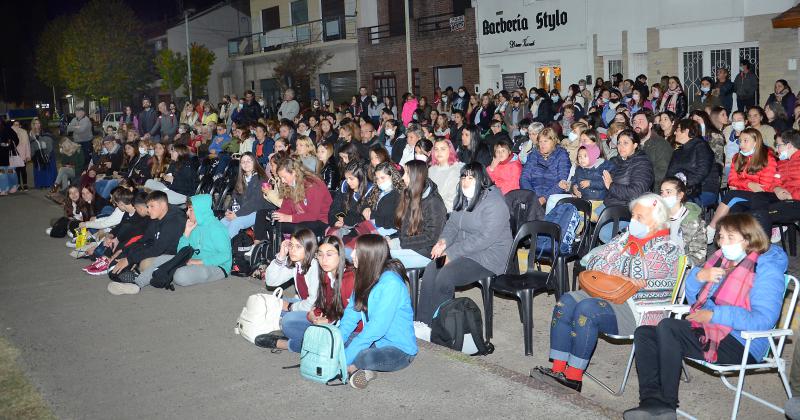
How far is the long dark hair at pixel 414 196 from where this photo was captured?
7.68 meters

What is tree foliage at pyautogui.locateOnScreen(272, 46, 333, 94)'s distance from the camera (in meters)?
37.4

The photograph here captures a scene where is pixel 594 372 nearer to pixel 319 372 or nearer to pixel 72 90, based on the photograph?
pixel 319 372

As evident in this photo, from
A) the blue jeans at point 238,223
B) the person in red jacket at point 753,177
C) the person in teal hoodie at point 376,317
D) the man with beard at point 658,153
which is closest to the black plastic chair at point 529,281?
the person in teal hoodie at point 376,317

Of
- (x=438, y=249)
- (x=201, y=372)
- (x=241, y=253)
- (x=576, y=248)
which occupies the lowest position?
(x=201, y=372)

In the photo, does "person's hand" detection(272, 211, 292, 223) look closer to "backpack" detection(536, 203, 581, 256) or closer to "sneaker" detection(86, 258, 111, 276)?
"sneaker" detection(86, 258, 111, 276)

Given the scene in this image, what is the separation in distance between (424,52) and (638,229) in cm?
2589

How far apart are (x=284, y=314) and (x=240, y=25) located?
46.9 meters

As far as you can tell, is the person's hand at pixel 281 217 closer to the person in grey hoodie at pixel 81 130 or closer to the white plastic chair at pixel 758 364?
the white plastic chair at pixel 758 364

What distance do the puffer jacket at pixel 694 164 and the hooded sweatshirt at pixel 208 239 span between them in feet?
17.7

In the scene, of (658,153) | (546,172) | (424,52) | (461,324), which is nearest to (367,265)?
(461,324)

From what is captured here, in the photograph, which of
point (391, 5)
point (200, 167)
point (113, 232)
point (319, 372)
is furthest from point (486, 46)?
point (319, 372)

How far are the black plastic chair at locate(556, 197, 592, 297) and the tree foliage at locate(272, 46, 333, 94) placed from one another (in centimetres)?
3041

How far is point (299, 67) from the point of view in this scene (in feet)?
124

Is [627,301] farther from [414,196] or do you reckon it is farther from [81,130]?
[81,130]
